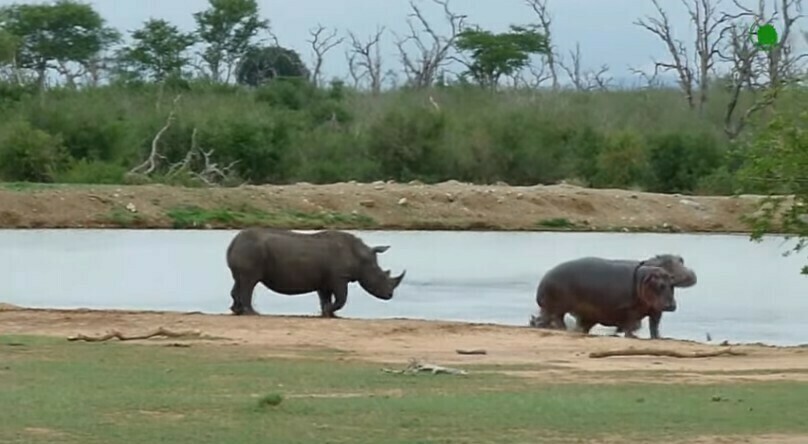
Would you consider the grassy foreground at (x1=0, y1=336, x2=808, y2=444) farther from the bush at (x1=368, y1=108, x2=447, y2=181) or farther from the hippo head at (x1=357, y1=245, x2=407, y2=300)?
the bush at (x1=368, y1=108, x2=447, y2=181)

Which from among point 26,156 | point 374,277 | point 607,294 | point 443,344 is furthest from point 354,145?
point 443,344

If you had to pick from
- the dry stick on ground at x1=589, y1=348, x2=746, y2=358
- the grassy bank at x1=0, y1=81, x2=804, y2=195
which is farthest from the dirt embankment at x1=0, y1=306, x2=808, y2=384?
the grassy bank at x1=0, y1=81, x2=804, y2=195

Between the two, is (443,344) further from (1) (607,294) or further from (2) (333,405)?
(2) (333,405)

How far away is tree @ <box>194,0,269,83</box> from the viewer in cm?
8000

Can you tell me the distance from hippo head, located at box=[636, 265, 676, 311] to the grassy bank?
2945 centimetres

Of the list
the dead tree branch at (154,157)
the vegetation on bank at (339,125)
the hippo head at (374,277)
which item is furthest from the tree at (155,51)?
the hippo head at (374,277)

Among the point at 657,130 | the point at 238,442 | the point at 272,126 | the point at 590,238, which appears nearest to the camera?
the point at 238,442

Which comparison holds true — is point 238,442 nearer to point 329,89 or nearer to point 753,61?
point 753,61

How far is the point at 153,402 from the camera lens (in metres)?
12.7

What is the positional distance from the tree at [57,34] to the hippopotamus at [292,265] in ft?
158

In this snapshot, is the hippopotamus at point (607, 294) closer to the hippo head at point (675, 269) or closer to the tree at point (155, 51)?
the hippo head at point (675, 269)

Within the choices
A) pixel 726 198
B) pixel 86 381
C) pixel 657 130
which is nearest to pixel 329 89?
pixel 657 130

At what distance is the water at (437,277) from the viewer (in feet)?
85.2

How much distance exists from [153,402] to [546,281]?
11.0 m
